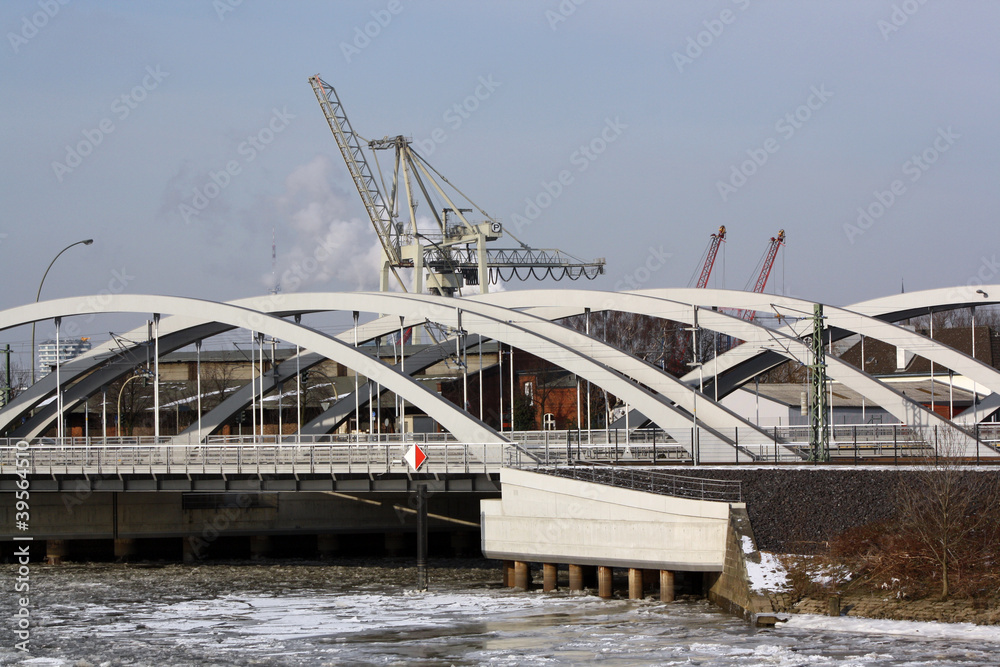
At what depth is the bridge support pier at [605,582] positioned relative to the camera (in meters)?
32.4

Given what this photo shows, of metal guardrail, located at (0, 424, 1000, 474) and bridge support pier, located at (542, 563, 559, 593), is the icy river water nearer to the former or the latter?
bridge support pier, located at (542, 563, 559, 593)

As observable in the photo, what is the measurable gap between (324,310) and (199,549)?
10958mm

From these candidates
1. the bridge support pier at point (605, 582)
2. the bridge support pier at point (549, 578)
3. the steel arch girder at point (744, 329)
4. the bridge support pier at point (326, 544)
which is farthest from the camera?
the bridge support pier at point (326, 544)

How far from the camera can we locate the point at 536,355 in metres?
44.6

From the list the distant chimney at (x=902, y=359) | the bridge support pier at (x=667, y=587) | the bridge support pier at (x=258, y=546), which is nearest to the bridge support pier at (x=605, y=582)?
the bridge support pier at (x=667, y=587)

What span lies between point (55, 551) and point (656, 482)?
24882 millimetres

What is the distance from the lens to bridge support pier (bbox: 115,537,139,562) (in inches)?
1822

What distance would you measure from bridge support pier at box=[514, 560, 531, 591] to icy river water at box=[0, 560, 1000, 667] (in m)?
0.55

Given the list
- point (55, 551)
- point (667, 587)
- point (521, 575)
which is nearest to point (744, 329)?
point (521, 575)

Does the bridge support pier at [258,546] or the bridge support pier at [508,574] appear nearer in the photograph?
the bridge support pier at [508,574]

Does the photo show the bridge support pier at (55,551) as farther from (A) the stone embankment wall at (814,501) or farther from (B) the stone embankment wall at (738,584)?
→ (A) the stone embankment wall at (814,501)

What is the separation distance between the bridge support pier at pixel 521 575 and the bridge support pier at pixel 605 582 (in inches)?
112

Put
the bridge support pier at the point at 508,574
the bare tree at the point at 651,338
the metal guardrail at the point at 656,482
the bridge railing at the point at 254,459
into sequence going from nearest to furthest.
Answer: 1. the metal guardrail at the point at 656,482
2. the bridge support pier at the point at 508,574
3. the bridge railing at the point at 254,459
4. the bare tree at the point at 651,338

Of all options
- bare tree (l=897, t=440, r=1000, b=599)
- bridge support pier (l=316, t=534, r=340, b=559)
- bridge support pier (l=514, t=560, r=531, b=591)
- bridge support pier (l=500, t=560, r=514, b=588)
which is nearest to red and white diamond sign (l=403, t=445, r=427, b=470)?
bridge support pier (l=500, t=560, r=514, b=588)
